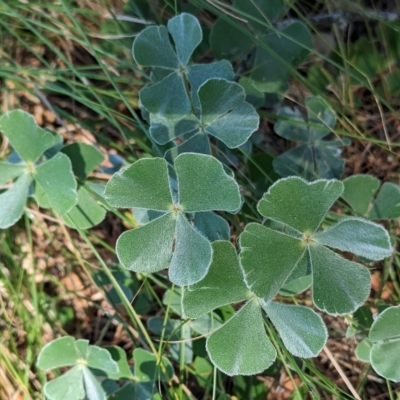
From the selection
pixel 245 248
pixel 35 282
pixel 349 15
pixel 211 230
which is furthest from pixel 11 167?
pixel 349 15

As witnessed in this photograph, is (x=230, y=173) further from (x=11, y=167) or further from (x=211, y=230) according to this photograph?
(x=11, y=167)

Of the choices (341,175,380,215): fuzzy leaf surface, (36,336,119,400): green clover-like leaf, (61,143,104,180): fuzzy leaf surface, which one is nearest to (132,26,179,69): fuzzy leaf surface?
(61,143,104,180): fuzzy leaf surface

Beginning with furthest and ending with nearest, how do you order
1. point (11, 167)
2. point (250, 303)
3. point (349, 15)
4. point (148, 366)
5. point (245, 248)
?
point (349, 15), point (148, 366), point (11, 167), point (250, 303), point (245, 248)

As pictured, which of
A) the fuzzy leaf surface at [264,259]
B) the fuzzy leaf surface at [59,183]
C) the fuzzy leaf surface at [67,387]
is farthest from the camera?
the fuzzy leaf surface at [67,387]

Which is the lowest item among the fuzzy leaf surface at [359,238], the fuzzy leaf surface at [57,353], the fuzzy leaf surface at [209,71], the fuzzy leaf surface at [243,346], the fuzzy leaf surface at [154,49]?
the fuzzy leaf surface at [57,353]

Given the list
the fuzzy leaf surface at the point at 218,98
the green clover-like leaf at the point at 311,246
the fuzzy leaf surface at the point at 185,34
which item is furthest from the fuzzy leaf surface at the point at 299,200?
the fuzzy leaf surface at the point at 185,34

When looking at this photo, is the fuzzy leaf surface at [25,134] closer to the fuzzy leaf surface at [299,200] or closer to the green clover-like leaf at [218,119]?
the green clover-like leaf at [218,119]

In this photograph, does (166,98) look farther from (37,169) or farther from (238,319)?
(238,319)
